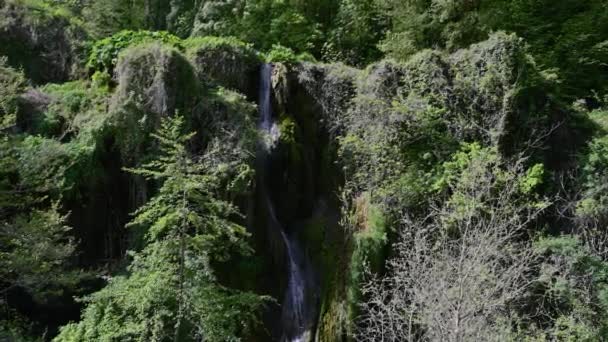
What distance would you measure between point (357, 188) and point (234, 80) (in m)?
3.35

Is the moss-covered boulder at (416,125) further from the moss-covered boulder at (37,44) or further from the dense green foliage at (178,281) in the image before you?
the moss-covered boulder at (37,44)

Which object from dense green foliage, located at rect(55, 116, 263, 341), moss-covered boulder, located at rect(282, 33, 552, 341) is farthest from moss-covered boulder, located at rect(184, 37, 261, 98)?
dense green foliage, located at rect(55, 116, 263, 341)

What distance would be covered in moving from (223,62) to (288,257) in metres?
4.12

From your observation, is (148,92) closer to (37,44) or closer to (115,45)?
(115,45)

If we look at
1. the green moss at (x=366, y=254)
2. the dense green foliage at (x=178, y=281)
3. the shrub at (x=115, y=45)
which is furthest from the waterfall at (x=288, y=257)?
the dense green foliage at (x=178, y=281)

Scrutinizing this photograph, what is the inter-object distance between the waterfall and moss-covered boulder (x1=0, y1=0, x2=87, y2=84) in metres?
4.41

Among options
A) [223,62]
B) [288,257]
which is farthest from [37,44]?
[288,257]

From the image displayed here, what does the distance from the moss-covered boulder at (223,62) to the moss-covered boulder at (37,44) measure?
3082 millimetres

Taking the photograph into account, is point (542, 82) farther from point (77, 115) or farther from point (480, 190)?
point (77, 115)

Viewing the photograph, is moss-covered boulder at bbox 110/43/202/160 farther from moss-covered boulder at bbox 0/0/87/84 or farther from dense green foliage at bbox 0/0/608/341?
moss-covered boulder at bbox 0/0/87/84

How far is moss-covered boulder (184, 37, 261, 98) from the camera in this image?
9.32m

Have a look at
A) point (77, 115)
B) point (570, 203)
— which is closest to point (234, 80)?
point (77, 115)

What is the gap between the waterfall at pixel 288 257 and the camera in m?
8.28

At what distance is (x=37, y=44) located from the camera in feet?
35.1
